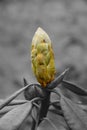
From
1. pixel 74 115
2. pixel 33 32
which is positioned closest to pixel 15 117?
pixel 74 115

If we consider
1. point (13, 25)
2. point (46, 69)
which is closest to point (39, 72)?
point (46, 69)

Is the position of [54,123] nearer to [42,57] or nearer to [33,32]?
[42,57]

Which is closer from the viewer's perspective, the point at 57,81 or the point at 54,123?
the point at 57,81

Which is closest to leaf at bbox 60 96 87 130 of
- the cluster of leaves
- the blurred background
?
the cluster of leaves

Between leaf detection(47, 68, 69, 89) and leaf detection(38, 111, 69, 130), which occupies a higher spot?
leaf detection(47, 68, 69, 89)

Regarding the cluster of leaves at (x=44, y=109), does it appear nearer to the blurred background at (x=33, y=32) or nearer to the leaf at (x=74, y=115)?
the leaf at (x=74, y=115)

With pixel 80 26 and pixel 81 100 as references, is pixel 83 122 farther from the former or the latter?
pixel 80 26

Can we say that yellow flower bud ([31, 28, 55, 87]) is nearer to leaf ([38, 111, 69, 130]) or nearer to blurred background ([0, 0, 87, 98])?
leaf ([38, 111, 69, 130])
